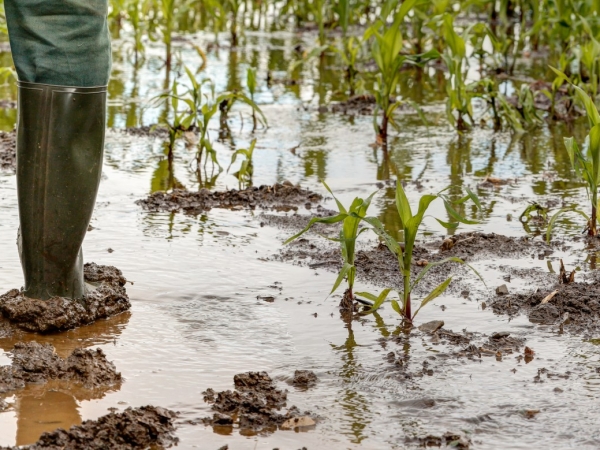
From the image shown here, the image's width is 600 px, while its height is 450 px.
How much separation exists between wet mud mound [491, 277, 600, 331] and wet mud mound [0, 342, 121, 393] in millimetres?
1188

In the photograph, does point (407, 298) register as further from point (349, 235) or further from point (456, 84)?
point (456, 84)

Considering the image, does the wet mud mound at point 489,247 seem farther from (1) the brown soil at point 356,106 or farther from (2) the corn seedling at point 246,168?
(1) the brown soil at point 356,106

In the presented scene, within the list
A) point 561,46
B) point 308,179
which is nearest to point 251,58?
point 561,46

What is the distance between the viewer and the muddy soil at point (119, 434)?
2.02 m

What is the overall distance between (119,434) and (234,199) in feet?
7.07

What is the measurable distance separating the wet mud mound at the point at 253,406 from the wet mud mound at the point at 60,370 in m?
0.26

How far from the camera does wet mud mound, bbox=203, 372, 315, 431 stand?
7.08 ft

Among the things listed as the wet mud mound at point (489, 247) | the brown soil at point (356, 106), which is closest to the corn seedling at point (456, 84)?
the brown soil at point (356, 106)

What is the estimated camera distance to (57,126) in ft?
8.68

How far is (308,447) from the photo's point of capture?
2.06m

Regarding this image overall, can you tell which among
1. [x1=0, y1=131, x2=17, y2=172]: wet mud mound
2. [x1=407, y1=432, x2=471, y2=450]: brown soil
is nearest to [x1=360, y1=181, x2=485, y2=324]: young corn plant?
[x1=407, y1=432, x2=471, y2=450]: brown soil

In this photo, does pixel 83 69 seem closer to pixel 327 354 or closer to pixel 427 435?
pixel 327 354

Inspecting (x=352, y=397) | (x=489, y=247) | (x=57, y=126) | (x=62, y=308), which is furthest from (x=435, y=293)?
(x=57, y=126)

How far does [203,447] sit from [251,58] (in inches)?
260
